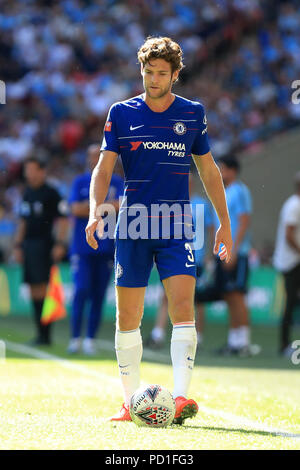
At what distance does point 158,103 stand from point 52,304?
714 cm

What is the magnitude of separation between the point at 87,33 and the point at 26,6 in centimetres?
159

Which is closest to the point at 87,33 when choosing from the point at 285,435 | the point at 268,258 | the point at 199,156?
the point at 268,258

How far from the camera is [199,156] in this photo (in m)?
5.45

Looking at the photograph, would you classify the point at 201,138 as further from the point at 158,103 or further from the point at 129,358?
the point at 129,358

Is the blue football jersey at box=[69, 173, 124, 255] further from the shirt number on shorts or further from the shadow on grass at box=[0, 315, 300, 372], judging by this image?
the shirt number on shorts

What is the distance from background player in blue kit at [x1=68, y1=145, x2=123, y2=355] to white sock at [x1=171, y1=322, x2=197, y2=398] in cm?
491

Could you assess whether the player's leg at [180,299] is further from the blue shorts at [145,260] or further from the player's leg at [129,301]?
the player's leg at [129,301]

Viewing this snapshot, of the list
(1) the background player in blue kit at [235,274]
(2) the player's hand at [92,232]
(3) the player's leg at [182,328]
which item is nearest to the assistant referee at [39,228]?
(1) the background player in blue kit at [235,274]

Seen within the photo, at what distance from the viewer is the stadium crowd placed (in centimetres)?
1861

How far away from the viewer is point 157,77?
511 cm

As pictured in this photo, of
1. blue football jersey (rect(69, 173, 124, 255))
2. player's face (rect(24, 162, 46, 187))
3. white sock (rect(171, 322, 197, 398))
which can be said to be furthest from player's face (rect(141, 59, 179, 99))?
player's face (rect(24, 162, 46, 187))

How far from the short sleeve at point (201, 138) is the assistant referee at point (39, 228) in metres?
6.00

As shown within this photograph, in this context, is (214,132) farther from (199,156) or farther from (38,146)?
(199,156)

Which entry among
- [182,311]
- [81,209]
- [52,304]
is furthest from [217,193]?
[52,304]
